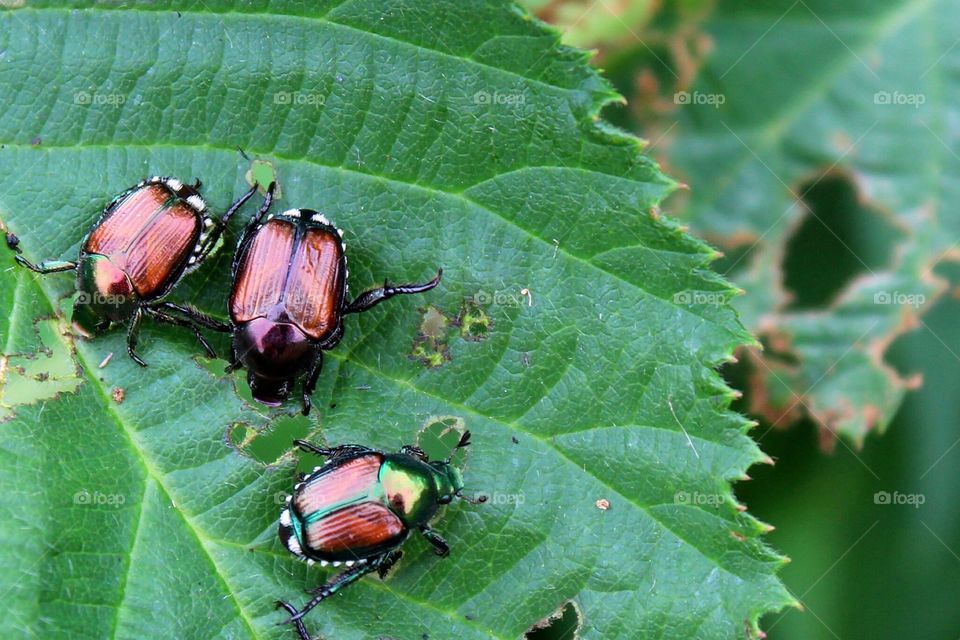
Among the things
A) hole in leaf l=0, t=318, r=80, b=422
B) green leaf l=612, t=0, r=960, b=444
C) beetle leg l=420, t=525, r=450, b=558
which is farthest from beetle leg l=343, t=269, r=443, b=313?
→ green leaf l=612, t=0, r=960, b=444

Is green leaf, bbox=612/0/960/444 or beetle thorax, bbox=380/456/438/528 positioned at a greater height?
green leaf, bbox=612/0/960/444

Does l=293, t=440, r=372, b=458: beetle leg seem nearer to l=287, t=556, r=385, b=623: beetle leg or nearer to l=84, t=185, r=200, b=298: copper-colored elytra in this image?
l=287, t=556, r=385, b=623: beetle leg

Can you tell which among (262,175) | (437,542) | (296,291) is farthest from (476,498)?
(262,175)

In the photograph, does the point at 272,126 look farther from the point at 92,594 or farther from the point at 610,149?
the point at 92,594

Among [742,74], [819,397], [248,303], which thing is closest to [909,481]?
[819,397]

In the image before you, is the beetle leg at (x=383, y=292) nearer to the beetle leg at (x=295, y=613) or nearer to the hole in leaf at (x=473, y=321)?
the hole in leaf at (x=473, y=321)

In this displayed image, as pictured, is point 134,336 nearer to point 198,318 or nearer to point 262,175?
point 198,318
